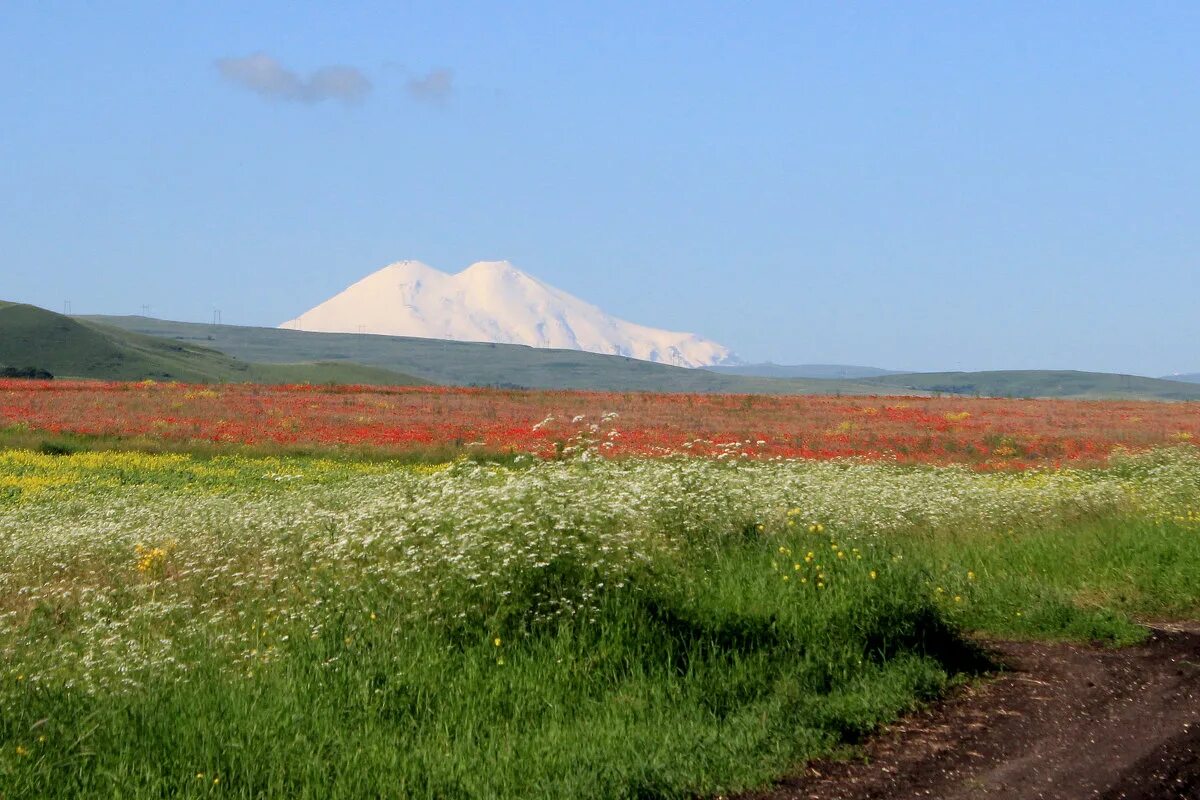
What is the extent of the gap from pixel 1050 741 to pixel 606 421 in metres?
19.7

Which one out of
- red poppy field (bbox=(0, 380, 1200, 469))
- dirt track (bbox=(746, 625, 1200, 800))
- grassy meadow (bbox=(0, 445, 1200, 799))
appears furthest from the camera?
red poppy field (bbox=(0, 380, 1200, 469))

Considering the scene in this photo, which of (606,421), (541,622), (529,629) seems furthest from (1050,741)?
(606,421)

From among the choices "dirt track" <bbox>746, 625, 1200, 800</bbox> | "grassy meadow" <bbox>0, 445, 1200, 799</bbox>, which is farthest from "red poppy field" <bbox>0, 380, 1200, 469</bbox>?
"dirt track" <bbox>746, 625, 1200, 800</bbox>

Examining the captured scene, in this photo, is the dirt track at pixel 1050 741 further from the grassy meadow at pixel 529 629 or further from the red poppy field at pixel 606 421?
the red poppy field at pixel 606 421

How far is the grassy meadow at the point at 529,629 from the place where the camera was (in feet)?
20.8

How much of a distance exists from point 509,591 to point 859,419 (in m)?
40.1

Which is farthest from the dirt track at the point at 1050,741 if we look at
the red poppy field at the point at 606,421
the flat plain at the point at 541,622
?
the red poppy field at the point at 606,421

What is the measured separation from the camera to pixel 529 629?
28.1 feet

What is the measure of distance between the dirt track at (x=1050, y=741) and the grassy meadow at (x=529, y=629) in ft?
1.01

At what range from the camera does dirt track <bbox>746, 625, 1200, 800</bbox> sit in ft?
20.0

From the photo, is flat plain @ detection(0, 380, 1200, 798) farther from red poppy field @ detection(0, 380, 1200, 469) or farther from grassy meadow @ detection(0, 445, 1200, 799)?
red poppy field @ detection(0, 380, 1200, 469)

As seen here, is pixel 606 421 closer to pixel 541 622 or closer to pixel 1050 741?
pixel 541 622

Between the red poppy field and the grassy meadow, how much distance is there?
14335 millimetres

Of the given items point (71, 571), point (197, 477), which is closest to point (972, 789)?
point (71, 571)
